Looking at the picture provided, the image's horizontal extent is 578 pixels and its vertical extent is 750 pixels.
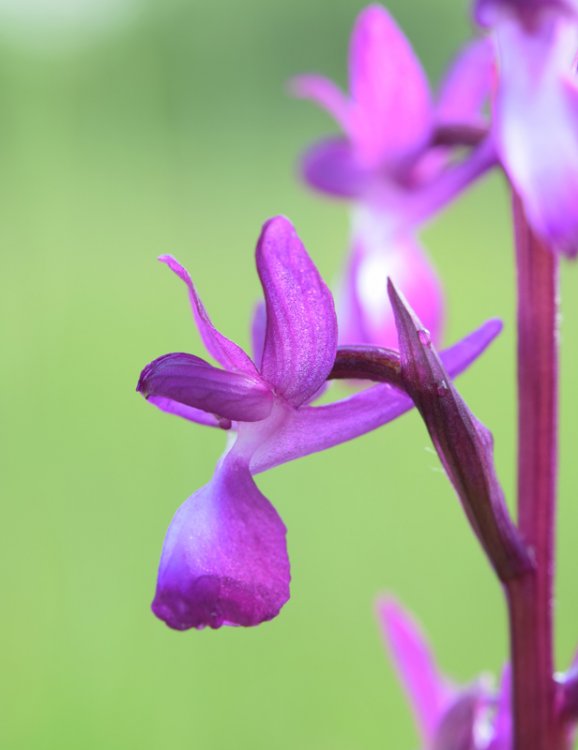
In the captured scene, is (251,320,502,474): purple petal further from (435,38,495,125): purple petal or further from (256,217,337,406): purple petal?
(435,38,495,125): purple petal

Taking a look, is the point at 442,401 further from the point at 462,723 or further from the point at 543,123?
the point at 462,723

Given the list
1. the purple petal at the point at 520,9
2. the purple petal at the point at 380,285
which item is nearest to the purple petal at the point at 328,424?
the purple petal at the point at 520,9

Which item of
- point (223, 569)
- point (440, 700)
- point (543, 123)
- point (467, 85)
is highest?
point (467, 85)

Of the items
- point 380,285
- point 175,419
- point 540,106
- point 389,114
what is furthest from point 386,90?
point 175,419

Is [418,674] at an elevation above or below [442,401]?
below

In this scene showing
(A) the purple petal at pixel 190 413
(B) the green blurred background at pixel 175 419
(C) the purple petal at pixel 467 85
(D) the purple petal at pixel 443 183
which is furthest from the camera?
(B) the green blurred background at pixel 175 419

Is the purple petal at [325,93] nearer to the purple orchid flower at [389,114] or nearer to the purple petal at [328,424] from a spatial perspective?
the purple orchid flower at [389,114]

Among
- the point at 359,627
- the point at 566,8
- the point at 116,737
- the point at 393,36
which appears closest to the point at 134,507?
the point at 359,627
